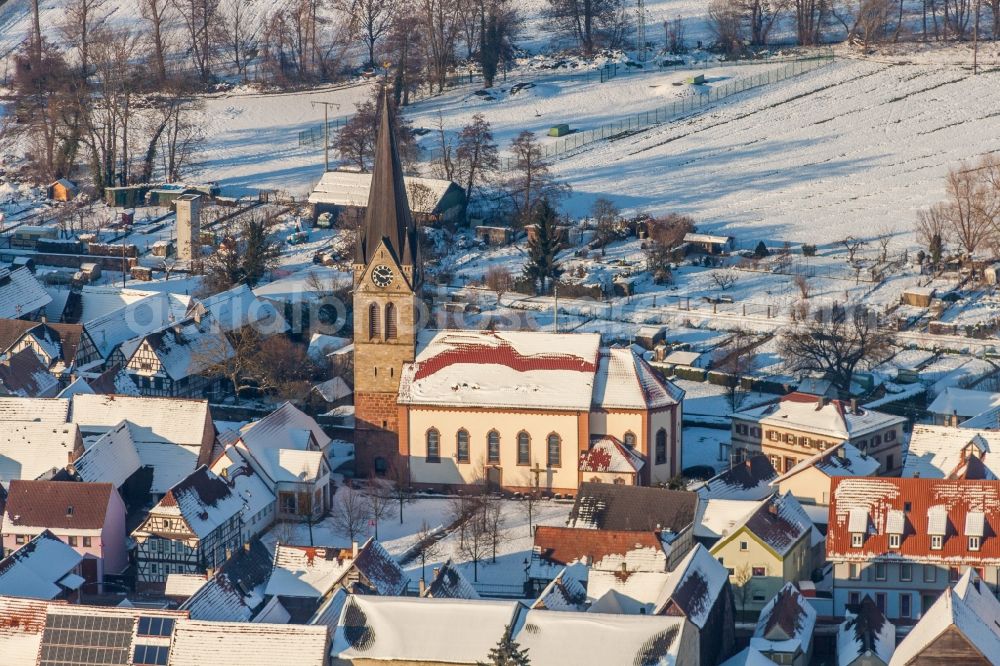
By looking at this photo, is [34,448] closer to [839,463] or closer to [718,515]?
[718,515]

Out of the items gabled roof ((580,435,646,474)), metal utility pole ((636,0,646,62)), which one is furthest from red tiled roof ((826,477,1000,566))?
metal utility pole ((636,0,646,62))

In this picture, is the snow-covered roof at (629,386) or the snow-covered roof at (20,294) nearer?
the snow-covered roof at (629,386)

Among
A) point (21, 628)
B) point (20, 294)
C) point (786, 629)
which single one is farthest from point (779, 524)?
point (20, 294)

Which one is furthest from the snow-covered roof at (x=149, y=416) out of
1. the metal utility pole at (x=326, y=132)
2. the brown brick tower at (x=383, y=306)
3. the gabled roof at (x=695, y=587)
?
the metal utility pole at (x=326, y=132)

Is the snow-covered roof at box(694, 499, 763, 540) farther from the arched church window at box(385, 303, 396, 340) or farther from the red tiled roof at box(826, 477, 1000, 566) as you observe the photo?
the arched church window at box(385, 303, 396, 340)

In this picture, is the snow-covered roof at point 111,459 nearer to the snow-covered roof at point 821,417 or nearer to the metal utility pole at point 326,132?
the snow-covered roof at point 821,417
